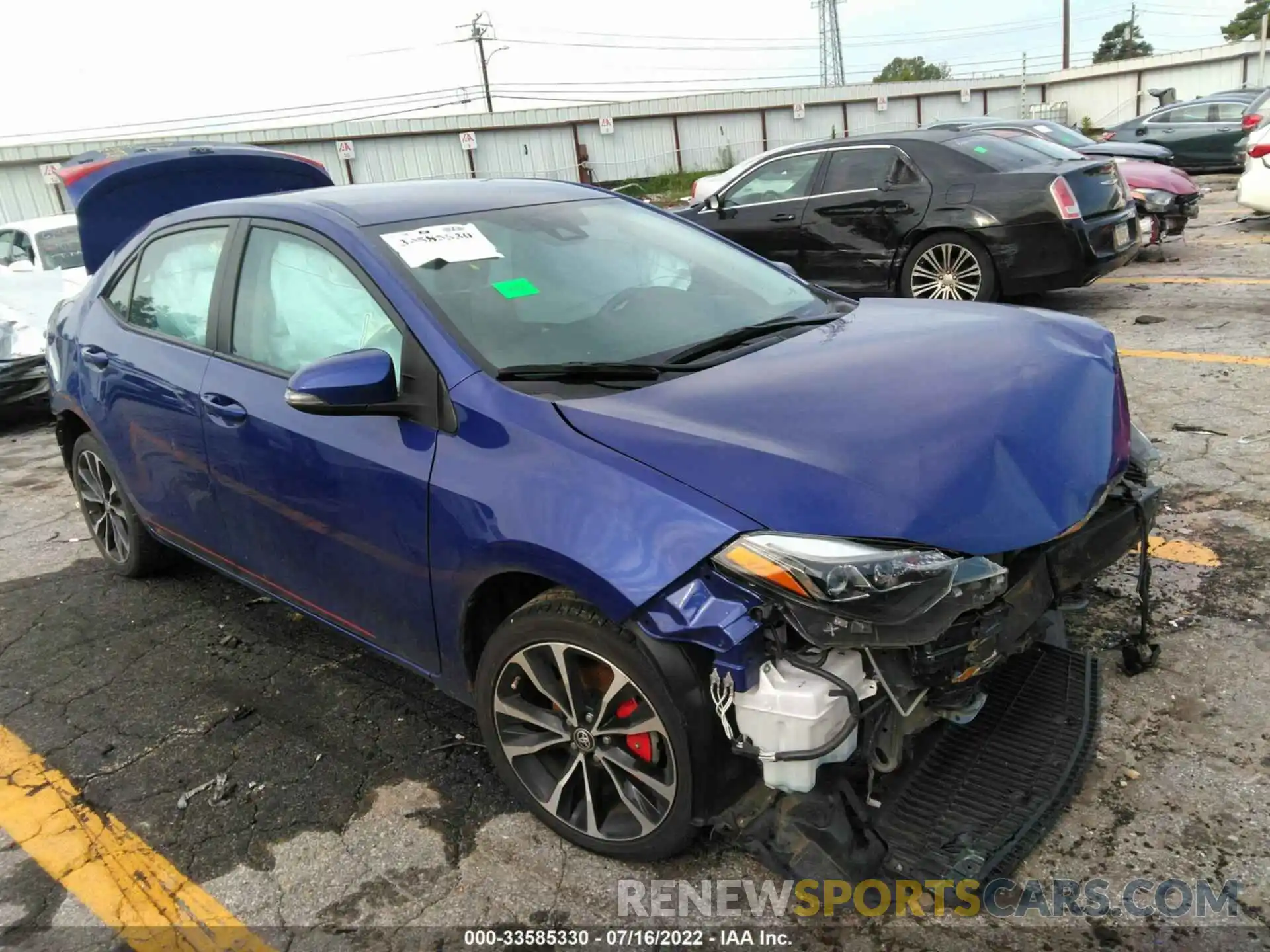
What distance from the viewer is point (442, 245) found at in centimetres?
290

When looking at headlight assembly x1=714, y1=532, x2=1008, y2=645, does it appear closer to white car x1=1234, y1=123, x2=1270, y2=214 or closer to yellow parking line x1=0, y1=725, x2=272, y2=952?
yellow parking line x1=0, y1=725, x2=272, y2=952

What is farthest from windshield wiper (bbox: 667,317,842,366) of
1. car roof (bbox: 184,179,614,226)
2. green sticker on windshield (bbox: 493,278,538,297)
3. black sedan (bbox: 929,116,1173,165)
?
black sedan (bbox: 929,116,1173,165)

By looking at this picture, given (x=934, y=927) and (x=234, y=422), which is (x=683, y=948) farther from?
(x=234, y=422)

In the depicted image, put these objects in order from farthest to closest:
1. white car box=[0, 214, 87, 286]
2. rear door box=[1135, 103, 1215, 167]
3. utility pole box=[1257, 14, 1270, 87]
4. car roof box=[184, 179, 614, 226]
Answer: utility pole box=[1257, 14, 1270, 87] < rear door box=[1135, 103, 1215, 167] < white car box=[0, 214, 87, 286] < car roof box=[184, 179, 614, 226]

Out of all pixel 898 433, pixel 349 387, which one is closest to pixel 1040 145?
pixel 898 433

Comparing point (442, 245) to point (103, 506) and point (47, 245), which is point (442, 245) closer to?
point (103, 506)

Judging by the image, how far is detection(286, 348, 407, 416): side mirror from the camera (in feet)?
8.13

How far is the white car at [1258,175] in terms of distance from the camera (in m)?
10.4

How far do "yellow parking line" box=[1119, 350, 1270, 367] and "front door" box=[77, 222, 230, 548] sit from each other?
5.82 m

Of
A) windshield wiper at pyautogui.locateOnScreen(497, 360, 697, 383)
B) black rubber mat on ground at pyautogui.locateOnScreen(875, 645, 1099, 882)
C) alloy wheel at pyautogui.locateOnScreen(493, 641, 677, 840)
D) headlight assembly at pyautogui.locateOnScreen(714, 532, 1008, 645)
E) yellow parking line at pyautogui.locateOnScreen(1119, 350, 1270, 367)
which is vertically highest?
windshield wiper at pyautogui.locateOnScreen(497, 360, 697, 383)

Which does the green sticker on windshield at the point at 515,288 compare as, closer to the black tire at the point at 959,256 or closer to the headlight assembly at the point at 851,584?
the headlight assembly at the point at 851,584

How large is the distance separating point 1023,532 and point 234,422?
7.95 ft

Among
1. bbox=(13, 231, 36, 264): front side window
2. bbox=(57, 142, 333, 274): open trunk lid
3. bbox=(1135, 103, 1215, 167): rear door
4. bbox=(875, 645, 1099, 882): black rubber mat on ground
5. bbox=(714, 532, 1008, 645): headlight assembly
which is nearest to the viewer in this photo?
bbox=(714, 532, 1008, 645): headlight assembly

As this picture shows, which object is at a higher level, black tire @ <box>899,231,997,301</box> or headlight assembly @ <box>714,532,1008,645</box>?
headlight assembly @ <box>714,532,1008,645</box>
